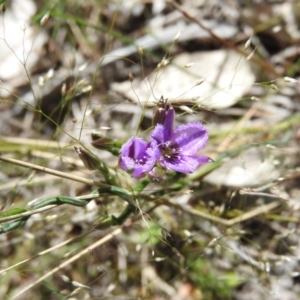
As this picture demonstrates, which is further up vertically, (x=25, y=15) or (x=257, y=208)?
(x=25, y=15)

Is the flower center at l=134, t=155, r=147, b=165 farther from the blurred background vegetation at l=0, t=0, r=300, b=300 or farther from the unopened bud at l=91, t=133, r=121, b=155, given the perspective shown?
the blurred background vegetation at l=0, t=0, r=300, b=300

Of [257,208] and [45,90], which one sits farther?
[45,90]

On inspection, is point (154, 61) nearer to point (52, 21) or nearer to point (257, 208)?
point (52, 21)

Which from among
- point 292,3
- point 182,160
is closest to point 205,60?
point 292,3

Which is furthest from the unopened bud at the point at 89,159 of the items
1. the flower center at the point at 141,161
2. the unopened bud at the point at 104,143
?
the flower center at the point at 141,161

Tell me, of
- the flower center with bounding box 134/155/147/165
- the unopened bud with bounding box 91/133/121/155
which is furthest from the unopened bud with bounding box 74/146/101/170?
the flower center with bounding box 134/155/147/165

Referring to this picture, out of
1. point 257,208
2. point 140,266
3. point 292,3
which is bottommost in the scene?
point 140,266

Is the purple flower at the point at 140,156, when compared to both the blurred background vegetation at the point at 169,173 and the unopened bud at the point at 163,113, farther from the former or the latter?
the blurred background vegetation at the point at 169,173
